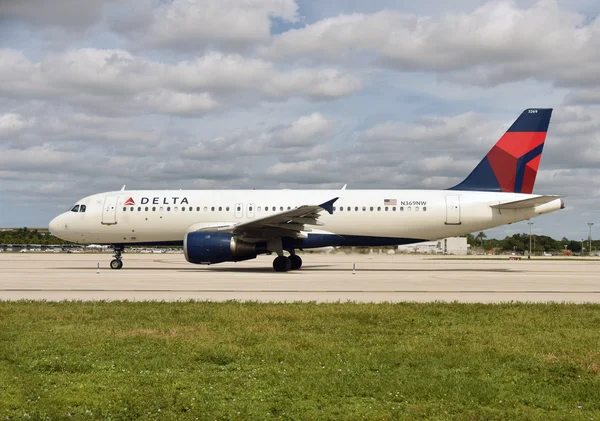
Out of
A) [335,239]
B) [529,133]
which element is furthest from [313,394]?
[529,133]

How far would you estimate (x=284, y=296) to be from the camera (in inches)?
614

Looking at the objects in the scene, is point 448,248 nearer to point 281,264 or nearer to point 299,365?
point 281,264

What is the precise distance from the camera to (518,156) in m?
28.9

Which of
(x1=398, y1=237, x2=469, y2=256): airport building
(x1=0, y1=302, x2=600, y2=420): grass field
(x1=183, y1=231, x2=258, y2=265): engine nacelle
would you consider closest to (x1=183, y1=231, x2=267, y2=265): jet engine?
(x1=183, y1=231, x2=258, y2=265): engine nacelle

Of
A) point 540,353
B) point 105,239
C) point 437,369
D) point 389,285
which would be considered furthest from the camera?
point 105,239

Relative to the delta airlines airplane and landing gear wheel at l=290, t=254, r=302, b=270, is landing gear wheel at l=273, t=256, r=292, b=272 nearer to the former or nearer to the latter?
the delta airlines airplane

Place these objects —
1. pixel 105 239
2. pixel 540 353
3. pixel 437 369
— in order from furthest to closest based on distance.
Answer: pixel 105 239, pixel 540 353, pixel 437 369

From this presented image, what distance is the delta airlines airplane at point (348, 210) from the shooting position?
28.1 m

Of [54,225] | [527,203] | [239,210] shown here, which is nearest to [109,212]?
[54,225]

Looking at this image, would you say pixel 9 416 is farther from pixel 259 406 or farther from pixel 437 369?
pixel 437 369

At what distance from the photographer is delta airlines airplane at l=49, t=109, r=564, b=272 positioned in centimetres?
2812

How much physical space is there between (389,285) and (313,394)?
44.0ft

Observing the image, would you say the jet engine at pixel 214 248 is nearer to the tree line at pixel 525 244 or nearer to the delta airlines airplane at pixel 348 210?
the delta airlines airplane at pixel 348 210

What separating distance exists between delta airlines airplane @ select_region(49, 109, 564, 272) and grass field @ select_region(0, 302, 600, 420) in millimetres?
16031
